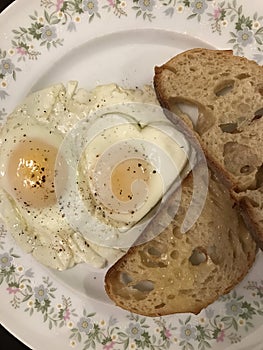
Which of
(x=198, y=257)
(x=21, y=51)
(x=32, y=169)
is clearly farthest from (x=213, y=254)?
(x=21, y=51)

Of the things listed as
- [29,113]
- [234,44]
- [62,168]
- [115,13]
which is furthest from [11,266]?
[234,44]

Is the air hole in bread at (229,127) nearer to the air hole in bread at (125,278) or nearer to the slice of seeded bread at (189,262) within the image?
the slice of seeded bread at (189,262)

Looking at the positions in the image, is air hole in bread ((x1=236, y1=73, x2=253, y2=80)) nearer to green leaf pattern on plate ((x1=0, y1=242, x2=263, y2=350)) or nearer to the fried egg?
the fried egg

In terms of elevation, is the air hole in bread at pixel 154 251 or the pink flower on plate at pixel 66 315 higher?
the air hole in bread at pixel 154 251

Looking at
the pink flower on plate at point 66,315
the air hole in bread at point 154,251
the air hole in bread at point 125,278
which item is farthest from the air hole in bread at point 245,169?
the pink flower on plate at point 66,315

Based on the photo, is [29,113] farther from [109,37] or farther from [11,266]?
[11,266]

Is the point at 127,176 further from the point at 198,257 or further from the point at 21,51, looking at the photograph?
the point at 21,51

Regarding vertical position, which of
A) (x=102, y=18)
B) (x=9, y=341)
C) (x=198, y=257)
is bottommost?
(x=9, y=341)

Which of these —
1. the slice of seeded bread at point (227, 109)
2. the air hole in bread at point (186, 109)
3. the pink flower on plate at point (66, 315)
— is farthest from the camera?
the pink flower on plate at point (66, 315)
